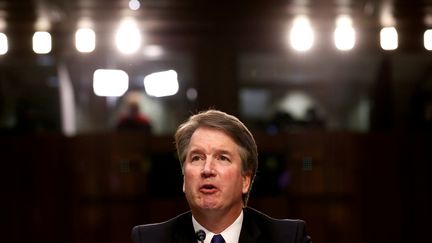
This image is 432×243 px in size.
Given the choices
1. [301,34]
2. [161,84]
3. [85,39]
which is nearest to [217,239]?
[301,34]

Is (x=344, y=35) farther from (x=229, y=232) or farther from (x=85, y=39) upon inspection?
(x=229, y=232)

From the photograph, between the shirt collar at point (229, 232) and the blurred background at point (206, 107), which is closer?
the shirt collar at point (229, 232)

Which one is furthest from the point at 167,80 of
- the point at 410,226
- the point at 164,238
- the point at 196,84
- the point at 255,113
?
the point at 164,238

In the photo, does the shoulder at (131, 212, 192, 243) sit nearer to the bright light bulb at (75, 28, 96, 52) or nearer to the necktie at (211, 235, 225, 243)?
the necktie at (211, 235, 225, 243)

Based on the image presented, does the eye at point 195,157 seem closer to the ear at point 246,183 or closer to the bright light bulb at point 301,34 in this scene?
the ear at point 246,183

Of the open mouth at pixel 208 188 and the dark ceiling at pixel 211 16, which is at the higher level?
the dark ceiling at pixel 211 16

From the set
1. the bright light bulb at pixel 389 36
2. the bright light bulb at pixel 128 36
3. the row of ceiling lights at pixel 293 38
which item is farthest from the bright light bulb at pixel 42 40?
the bright light bulb at pixel 389 36

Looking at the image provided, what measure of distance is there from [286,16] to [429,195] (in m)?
2.17

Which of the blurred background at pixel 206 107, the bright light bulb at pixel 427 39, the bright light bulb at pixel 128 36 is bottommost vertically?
the blurred background at pixel 206 107

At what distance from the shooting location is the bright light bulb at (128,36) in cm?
609

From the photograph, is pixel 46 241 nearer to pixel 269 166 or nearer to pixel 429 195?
pixel 269 166

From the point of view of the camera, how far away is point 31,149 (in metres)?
6.37

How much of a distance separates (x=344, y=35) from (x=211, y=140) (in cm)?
434

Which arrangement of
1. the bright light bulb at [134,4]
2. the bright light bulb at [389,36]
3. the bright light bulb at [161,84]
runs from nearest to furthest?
the bright light bulb at [134,4] < the bright light bulb at [389,36] < the bright light bulb at [161,84]
